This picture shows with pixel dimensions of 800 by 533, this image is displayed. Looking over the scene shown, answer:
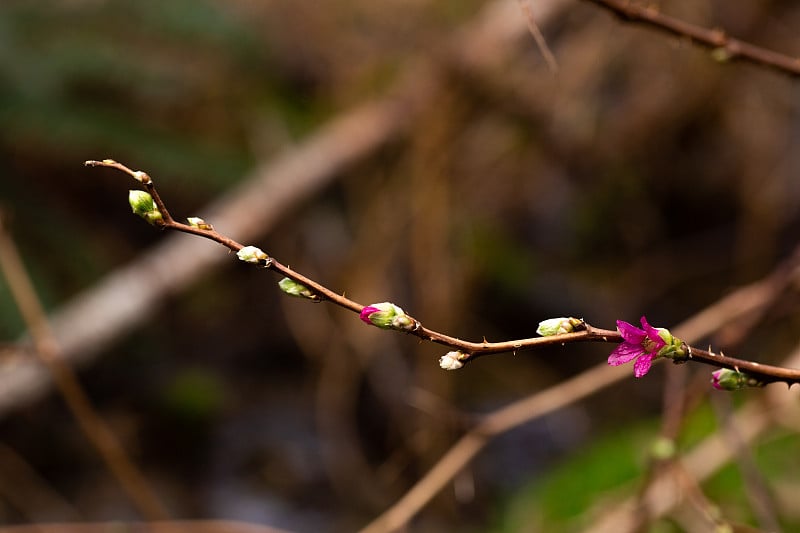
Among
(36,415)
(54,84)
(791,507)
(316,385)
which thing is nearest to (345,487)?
(316,385)

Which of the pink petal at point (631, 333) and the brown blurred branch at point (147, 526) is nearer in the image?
the pink petal at point (631, 333)

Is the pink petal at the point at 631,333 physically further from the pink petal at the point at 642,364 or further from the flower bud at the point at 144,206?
the flower bud at the point at 144,206

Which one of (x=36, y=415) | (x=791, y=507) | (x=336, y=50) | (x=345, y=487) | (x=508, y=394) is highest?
(x=336, y=50)

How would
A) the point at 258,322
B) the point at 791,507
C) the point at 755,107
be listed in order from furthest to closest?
the point at 755,107 → the point at 258,322 → the point at 791,507

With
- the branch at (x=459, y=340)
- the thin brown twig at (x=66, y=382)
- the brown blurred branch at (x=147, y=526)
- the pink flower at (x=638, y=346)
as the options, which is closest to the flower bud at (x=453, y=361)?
the branch at (x=459, y=340)

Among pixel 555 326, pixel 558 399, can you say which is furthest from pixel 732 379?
pixel 558 399

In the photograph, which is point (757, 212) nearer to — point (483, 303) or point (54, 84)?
point (483, 303)
